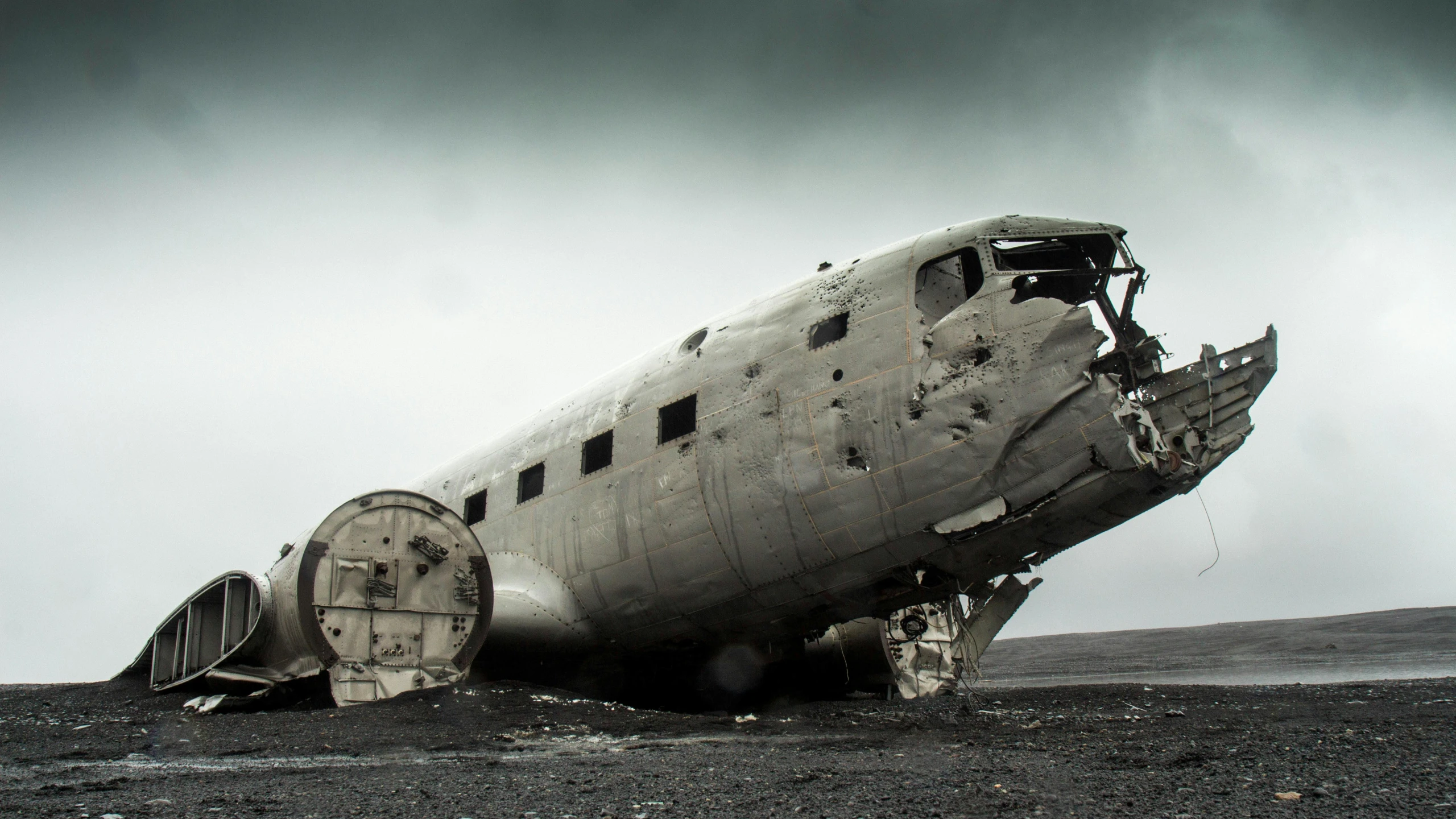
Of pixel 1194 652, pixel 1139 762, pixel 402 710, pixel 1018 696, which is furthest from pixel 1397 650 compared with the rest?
pixel 402 710

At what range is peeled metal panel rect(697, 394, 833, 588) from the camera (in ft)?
26.4

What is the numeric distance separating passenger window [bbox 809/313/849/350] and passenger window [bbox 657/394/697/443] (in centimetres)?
148

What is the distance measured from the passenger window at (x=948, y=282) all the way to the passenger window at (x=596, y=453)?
13.0 ft

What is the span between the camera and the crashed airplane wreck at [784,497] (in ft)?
23.6

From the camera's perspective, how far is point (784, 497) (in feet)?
26.5

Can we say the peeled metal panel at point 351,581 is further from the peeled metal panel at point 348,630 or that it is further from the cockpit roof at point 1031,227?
the cockpit roof at point 1031,227

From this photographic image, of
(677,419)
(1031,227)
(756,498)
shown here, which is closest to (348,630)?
(677,419)

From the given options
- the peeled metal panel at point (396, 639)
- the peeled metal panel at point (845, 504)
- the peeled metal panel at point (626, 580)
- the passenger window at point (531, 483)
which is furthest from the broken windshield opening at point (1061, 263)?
the peeled metal panel at point (396, 639)

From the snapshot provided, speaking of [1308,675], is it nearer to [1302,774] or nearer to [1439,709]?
[1439,709]

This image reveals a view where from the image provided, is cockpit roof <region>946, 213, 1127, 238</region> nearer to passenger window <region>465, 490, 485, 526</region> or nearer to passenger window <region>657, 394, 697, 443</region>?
passenger window <region>657, 394, 697, 443</region>

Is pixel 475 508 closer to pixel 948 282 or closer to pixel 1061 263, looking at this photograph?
pixel 948 282

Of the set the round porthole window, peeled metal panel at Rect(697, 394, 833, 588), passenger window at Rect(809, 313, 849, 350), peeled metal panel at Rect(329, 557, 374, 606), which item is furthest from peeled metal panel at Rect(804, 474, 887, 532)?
peeled metal panel at Rect(329, 557, 374, 606)

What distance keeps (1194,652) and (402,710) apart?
24.4 m

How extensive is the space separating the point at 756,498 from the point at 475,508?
561cm
